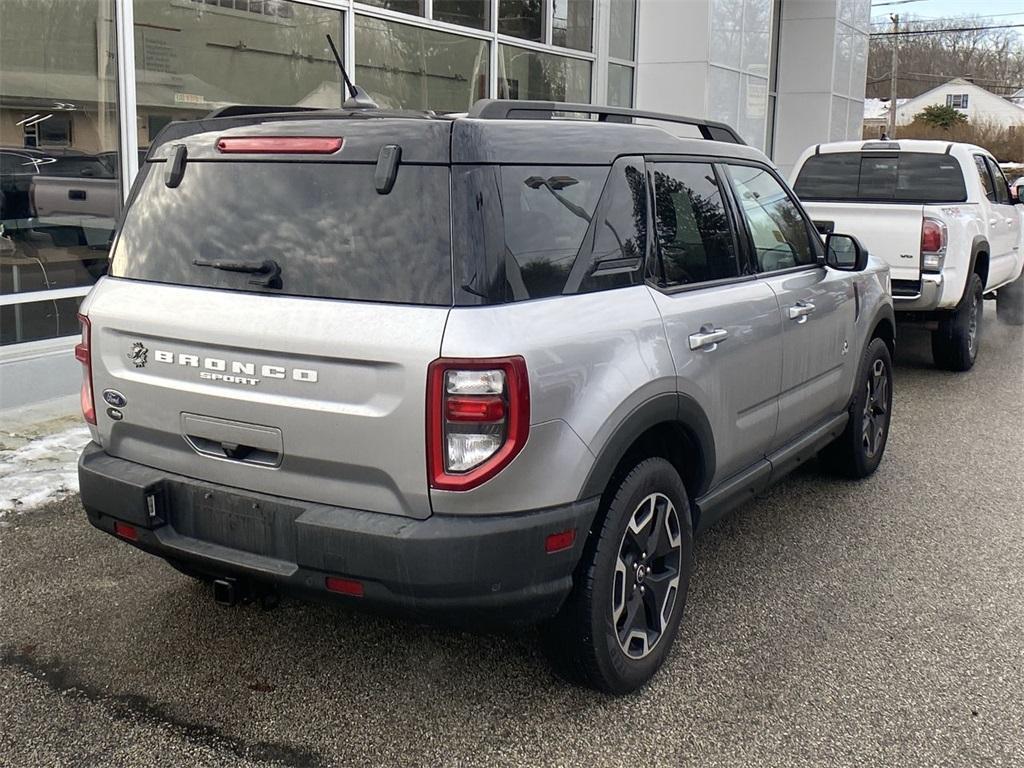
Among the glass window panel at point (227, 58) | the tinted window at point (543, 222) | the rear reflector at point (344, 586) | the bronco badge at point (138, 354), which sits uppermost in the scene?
the glass window panel at point (227, 58)

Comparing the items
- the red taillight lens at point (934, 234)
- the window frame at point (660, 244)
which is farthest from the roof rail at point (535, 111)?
the red taillight lens at point (934, 234)

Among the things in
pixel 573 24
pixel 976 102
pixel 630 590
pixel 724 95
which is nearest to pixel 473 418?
pixel 630 590

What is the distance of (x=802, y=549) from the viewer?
480 centimetres

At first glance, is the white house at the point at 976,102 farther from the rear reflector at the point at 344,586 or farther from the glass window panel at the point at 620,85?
the rear reflector at the point at 344,586

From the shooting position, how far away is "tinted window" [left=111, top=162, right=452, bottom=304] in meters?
2.86

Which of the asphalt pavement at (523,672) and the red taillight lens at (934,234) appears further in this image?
the red taillight lens at (934,234)

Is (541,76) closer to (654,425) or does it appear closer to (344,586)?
(654,425)

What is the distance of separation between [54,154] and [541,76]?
23.4 feet

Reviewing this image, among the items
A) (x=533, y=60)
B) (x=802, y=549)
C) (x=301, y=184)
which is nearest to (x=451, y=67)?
(x=533, y=60)

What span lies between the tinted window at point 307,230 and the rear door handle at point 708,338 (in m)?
1.12

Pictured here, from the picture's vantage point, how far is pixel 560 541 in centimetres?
295

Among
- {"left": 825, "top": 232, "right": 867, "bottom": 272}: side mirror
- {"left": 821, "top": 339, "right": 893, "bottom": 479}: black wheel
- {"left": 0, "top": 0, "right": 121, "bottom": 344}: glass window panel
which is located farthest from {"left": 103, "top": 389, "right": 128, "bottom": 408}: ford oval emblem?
{"left": 0, "top": 0, "right": 121, "bottom": 344}: glass window panel

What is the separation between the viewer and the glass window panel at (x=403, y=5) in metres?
10.2

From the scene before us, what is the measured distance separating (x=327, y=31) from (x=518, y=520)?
7.91 meters
